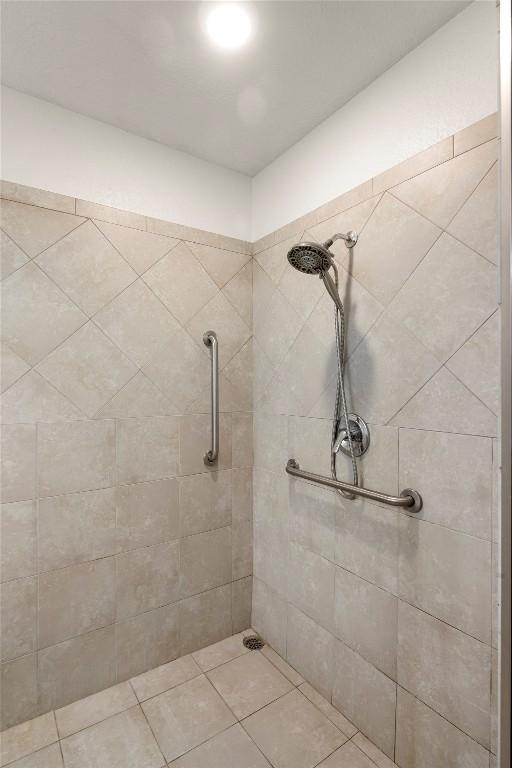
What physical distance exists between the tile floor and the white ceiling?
228 cm

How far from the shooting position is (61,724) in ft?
4.57

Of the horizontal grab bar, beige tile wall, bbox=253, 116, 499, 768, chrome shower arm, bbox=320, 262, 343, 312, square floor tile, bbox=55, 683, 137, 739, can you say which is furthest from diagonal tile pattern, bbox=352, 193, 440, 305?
square floor tile, bbox=55, 683, 137, 739

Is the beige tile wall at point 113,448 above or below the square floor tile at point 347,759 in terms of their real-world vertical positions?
above

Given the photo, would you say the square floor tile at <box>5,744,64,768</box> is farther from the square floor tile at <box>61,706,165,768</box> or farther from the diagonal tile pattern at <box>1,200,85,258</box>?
the diagonal tile pattern at <box>1,200,85,258</box>

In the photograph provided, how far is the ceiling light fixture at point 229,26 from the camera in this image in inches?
43.7

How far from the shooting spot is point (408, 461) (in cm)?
122

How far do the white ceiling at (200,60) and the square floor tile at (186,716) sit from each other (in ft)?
7.52

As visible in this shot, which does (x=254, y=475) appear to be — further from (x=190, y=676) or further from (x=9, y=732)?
(x=9, y=732)

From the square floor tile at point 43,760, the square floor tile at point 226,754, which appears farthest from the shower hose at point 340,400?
the square floor tile at point 43,760

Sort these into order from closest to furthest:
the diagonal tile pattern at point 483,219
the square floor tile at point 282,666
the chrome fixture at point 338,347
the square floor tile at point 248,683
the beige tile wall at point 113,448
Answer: the diagonal tile pattern at point 483,219
the chrome fixture at point 338,347
the beige tile wall at point 113,448
the square floor tile at point 248,683
the square floor tile at point 282,666

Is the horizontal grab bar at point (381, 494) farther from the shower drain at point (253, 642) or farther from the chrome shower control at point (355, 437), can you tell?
the shower drain at point (253, 642)

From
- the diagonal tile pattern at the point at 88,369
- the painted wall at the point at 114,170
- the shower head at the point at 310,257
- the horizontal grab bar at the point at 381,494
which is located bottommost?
the horizontal grab bar at the point at 381,494

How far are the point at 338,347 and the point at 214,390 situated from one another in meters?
0.62

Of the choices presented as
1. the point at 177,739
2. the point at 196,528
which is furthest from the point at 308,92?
the point at 177,739
